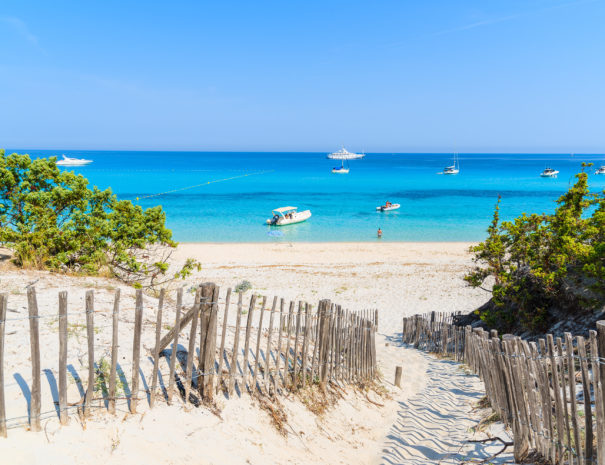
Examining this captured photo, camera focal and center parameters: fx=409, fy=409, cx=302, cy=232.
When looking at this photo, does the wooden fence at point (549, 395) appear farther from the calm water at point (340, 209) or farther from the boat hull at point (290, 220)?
the boat hull at point (290, 220)

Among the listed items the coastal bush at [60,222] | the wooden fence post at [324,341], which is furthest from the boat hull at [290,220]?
the wooden fence post at [324,341]

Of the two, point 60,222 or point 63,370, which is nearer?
point 63,370

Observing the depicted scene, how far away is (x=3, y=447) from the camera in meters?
3.39

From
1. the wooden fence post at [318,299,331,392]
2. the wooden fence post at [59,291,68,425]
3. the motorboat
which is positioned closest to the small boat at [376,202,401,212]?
the motorboat

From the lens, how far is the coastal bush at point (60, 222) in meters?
9.26

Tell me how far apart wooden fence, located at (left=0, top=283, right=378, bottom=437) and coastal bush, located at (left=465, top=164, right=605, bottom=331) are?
4918 millimetres

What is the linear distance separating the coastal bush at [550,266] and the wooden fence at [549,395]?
377 cm

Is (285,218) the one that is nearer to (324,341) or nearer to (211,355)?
(324,341)

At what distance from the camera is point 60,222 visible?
1040 cm

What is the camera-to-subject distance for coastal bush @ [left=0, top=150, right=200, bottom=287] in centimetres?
926

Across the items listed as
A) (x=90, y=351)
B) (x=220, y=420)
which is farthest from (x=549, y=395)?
(x=90, y=351)

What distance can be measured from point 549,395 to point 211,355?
3.49 m

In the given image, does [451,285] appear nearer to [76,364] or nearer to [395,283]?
[395,283]

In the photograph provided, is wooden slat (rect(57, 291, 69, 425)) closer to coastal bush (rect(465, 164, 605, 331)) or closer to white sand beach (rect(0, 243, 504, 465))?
white sand beach (rect(0, 243, 504, 465))
